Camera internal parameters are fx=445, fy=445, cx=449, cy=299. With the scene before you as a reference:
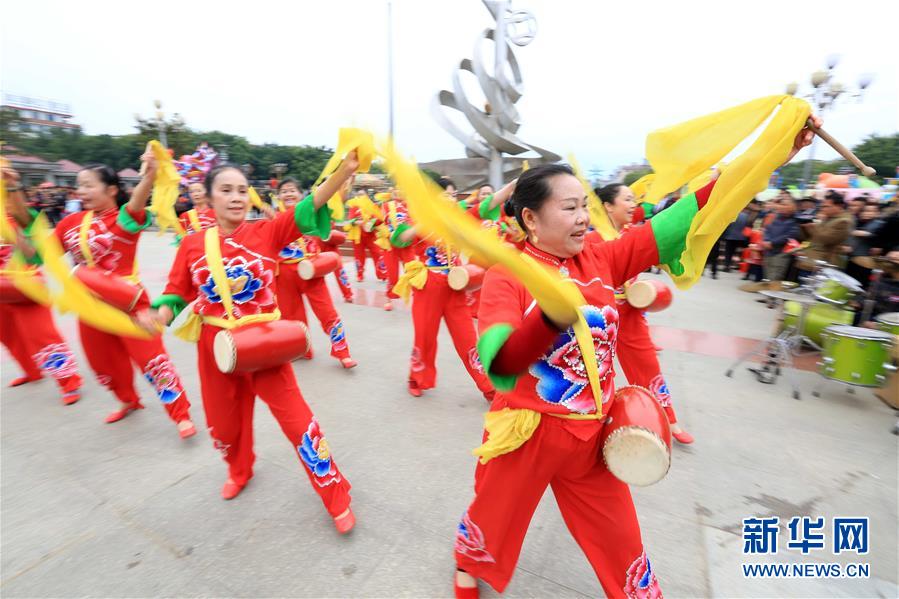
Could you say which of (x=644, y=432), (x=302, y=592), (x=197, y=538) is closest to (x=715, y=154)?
(x=644, y=432)

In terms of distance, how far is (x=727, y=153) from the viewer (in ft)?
5.53

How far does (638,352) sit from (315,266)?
3.01 metres

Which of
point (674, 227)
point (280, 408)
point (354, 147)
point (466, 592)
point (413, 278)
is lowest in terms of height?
point (466, 592)

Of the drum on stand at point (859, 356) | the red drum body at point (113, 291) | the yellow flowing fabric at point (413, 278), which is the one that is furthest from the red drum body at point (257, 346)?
the drum on stand at point (859, 356)

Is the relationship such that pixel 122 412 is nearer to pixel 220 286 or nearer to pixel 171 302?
pixel 171 302

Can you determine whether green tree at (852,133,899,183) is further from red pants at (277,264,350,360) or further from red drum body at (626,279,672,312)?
red pants at (277,264,350,360)

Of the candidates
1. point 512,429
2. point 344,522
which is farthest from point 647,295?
point 344,522

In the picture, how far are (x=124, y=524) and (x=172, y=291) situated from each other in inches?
49.4

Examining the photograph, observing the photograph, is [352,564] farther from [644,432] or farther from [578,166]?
[578,166]

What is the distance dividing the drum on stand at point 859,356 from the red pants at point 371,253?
6.52 metres

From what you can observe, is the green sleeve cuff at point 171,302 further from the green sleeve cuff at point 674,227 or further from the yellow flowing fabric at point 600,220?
the yellow flowing fabric at point 600,220

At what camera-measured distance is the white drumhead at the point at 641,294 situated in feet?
9.21

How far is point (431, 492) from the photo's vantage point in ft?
8.23

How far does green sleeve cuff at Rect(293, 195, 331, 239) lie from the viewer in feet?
6.82
